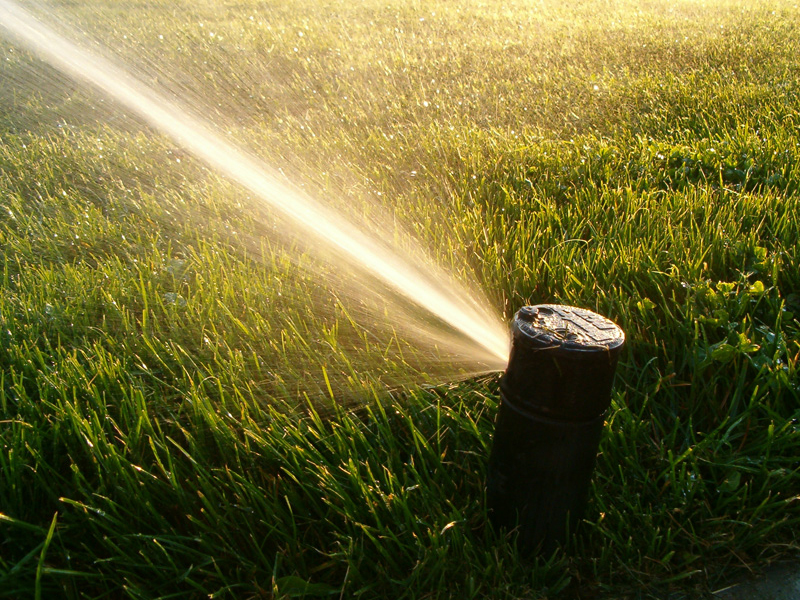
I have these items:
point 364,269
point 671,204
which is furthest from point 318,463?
point 671,204

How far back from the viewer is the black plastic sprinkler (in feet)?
3.71

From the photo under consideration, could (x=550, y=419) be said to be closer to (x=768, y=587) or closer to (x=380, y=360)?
(x=768, y=587)

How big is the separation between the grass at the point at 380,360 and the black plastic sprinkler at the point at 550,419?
0.09m

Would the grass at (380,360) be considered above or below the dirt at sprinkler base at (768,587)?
above

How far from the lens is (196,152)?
412 cm

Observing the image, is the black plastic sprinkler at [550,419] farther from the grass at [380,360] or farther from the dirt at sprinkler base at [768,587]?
the dirt at sprinkler base at [768,587]

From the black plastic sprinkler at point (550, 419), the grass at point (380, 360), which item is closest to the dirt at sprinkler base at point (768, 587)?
the grass at point (380, 360)

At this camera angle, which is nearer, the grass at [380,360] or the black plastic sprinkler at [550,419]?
the black plastic sprinkler at [550,419]

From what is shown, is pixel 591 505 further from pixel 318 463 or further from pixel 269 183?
pixel 269 183

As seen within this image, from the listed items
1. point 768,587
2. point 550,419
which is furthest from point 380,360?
point 768,587

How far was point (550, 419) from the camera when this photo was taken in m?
1.20

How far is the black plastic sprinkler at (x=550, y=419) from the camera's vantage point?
1132 millimetres

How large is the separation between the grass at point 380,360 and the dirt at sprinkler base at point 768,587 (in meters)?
0.04

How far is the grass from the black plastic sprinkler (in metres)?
0.09
